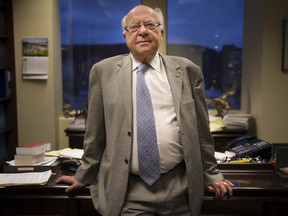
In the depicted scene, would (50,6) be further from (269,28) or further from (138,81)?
(138,81)

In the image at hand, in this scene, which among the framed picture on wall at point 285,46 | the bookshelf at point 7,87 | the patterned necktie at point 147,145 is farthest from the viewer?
the bookshelf at point 7,87

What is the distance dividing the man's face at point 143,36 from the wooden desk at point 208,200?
2.19 feet

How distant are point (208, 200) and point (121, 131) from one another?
1.87 ft

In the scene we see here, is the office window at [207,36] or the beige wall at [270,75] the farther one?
the office window at [207,36]

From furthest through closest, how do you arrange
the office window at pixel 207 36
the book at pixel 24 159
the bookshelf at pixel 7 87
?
the office window at pixel 207 36 → the bookshelf at pixel 7 87 → the book at pixel 24 159

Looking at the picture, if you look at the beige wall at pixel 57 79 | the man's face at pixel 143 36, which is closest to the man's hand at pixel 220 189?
the man's face at pixel 143 36

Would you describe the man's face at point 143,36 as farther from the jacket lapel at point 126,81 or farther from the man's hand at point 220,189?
the man's hand at point 220,189

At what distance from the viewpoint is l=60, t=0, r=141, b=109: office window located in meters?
4.25

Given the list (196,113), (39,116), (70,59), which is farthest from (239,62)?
(196,113)

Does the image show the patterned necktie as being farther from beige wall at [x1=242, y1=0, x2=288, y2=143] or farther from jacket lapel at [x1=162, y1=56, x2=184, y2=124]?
beige wall at [x1=242, y1=0, x2=288, y2=143]

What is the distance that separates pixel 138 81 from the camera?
1393 millimetres

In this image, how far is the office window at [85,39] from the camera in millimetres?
4254

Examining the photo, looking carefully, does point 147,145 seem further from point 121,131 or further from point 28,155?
point 28,155

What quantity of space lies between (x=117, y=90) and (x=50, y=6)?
8.70ft
